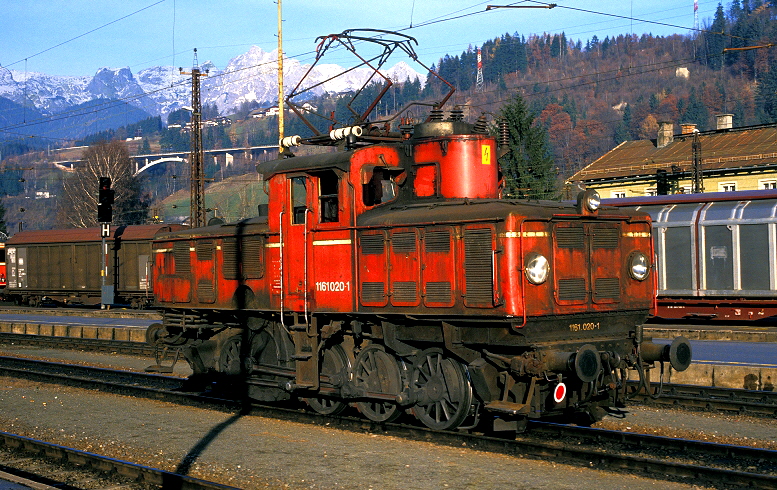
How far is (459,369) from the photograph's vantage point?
33.8 ft

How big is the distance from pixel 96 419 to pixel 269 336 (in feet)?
10.3

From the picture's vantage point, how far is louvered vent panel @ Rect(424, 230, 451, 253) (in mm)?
10055

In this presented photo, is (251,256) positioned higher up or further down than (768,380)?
higher up

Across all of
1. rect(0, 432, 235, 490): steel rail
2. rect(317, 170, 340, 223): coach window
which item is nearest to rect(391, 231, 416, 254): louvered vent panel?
rect(317, 170, 340, 223): coach window

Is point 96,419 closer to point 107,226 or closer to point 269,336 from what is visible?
point 269,336

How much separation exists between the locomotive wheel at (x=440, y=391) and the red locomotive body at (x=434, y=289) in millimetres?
20

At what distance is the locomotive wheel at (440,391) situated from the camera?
33.8ft

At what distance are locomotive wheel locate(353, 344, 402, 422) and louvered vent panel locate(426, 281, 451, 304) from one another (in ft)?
4.51

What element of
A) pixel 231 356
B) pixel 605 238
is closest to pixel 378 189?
pixel 605 238

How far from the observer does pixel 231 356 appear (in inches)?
548

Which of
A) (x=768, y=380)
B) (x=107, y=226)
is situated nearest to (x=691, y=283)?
(x=768, y=380)

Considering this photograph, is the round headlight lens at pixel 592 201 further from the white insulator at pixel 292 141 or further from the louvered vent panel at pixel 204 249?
the louvered vent panel at pixel 204 249

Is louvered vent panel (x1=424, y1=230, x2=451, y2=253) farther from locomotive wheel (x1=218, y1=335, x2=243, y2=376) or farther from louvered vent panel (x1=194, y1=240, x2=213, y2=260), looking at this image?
louvered vent panel (x1=194, y1=240, x2=213, y2=260)

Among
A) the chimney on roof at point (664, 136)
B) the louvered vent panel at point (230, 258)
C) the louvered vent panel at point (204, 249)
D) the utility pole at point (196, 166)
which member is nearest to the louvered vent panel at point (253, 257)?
the louvered vent panel at point (230, 258)
